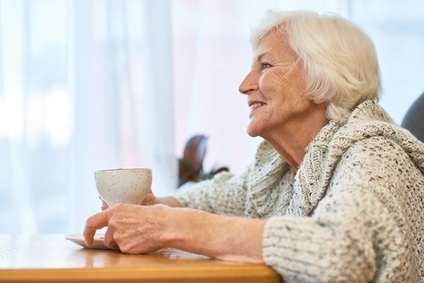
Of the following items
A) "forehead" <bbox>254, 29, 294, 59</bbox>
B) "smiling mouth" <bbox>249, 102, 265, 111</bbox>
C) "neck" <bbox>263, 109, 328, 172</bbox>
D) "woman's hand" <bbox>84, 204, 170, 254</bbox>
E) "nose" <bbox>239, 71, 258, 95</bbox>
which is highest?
"forehead" <bbox>254, 29, 294, 59</bbox>

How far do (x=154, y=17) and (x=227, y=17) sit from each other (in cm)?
35

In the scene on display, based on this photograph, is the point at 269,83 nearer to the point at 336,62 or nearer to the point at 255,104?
the point at 255,104

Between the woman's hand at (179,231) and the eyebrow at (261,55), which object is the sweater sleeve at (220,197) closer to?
the eyebrow at (261,55)

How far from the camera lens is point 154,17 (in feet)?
8.88

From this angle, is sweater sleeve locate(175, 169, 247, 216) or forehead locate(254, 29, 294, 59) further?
sweater sleeve locate(175, 169, 247, 216)

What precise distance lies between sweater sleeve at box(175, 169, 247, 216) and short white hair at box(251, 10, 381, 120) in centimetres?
39

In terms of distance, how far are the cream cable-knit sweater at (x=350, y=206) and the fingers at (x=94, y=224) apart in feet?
1.14

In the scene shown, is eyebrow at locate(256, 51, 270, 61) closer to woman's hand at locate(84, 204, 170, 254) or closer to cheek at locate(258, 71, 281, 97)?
cheek at locate(258, 71, 281, 97)

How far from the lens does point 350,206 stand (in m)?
1.04

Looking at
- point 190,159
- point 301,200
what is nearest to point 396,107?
point 190,159

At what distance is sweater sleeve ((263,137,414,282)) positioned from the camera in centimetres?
98

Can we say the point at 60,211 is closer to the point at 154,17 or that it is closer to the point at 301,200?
the point at 154,17

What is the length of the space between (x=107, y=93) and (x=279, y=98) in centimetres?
112

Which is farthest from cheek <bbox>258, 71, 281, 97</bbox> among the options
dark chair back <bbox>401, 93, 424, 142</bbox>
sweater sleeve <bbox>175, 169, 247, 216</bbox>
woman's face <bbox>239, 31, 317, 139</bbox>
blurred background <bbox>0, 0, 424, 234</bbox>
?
blurred background <bbox>0, 0, 424, 234</bbox>
